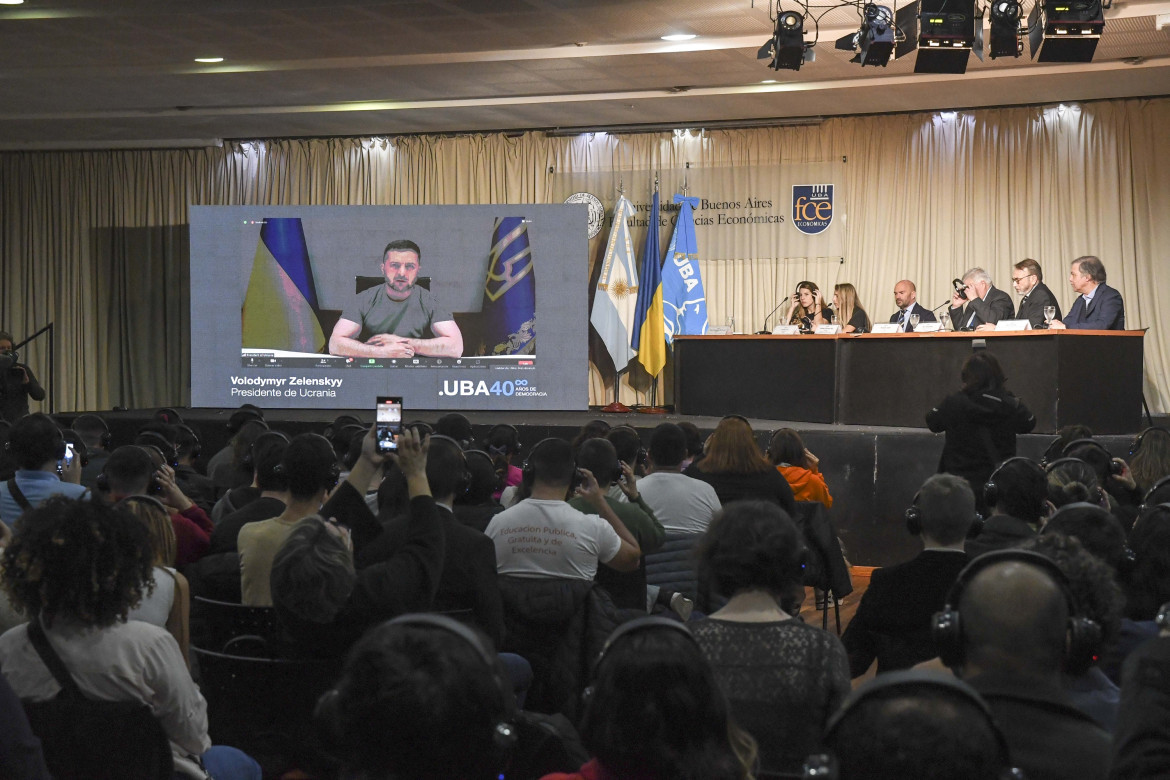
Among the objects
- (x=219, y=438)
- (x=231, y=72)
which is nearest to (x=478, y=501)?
(x=219, y=438)

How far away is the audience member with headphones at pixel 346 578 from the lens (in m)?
2.35

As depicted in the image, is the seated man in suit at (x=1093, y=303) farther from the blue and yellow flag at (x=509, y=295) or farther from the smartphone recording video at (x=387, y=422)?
the smartphone recording video at (x=387, y=422)

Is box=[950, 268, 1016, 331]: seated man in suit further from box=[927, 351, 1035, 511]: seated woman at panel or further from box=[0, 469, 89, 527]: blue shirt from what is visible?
box=[0, 469, 89, 527]: blue shirt

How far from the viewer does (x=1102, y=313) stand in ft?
26.2

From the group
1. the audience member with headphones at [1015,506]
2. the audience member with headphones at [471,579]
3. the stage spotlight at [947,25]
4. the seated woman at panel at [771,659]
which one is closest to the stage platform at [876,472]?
the stage spotlight at [947,25]

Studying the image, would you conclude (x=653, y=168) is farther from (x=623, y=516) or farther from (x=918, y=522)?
(x=918, y=522)

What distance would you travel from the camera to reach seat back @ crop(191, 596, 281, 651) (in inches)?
107

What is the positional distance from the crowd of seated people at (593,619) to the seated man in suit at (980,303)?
4376mm

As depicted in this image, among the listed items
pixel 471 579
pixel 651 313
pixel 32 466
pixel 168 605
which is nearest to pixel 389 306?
pixel 651 313

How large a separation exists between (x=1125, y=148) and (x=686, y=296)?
14.9 feet

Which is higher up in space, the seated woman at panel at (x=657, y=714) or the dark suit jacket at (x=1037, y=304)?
the dark suit jacket at (x=1037, y=304)

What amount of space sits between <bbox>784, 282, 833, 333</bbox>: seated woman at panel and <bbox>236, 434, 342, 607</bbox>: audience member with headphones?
7688 mm

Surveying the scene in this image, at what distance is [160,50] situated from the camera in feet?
30.5

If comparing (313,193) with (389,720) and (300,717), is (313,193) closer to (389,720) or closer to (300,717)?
(300,717)
